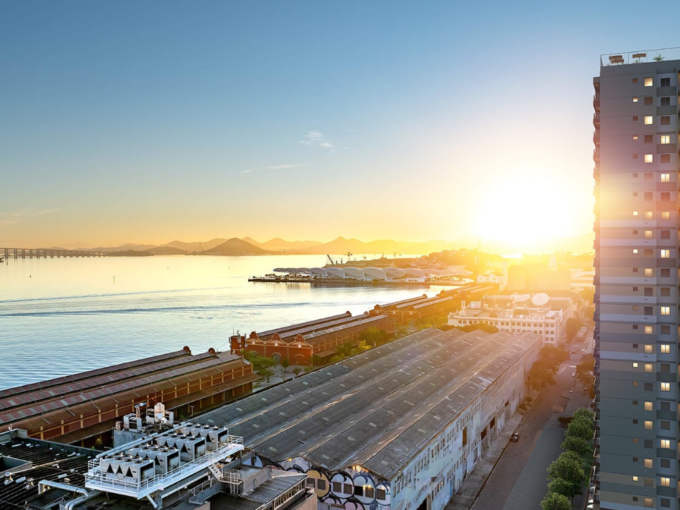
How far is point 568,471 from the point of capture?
73.6ft

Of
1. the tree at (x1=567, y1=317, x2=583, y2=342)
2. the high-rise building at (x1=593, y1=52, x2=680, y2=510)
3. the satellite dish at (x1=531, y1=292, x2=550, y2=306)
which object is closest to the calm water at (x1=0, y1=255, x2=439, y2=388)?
the satellite dish at (x1=531, y1=292, x2=550, y2=306)

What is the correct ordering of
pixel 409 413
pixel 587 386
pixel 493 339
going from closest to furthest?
pixel 409 413, pixel 587 386, pixel 493 339

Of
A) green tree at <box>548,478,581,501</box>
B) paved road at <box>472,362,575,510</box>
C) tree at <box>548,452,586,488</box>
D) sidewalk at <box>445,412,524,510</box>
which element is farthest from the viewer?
paved road at <box>472,362,575,510</box>

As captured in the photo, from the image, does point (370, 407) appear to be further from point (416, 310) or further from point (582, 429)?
point (416, 310)

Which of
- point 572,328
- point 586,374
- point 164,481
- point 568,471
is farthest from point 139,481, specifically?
point 572,328

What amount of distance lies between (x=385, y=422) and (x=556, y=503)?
277 inches

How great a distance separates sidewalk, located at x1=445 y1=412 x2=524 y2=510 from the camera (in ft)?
74.9

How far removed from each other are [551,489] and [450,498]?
400 centimetres

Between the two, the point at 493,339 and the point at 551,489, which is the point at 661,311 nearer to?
the point at 551,489

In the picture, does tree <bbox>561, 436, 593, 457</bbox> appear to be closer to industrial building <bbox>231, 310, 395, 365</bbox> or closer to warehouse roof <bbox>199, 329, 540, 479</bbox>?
warehouse roof <bbox>199, 329, 540, 479</bbox>

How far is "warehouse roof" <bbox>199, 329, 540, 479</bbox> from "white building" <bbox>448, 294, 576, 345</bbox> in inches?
665

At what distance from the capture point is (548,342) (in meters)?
Result: 53.7

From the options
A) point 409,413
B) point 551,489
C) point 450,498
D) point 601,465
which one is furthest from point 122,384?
point 601,465

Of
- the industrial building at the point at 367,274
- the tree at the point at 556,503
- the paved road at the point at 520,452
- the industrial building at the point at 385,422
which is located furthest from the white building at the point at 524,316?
the industrial building at the point at 367,274
